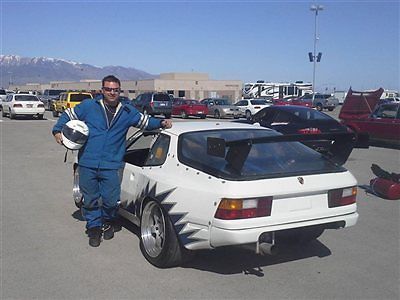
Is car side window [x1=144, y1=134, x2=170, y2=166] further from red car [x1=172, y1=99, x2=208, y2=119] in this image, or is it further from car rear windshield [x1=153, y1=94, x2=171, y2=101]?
car rear windshield [x1=153, y1=94, x2=171, y2=101]

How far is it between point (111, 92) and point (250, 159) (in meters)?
1.80

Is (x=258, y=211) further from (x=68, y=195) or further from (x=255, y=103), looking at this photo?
(x=255, y=103)

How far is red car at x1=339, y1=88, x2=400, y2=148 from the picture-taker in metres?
14.9

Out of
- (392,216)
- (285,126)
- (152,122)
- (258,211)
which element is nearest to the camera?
(258,211)

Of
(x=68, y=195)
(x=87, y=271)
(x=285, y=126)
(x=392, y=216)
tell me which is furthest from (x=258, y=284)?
(x=285, y=126)

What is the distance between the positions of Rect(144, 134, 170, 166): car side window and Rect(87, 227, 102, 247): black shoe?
97 cm

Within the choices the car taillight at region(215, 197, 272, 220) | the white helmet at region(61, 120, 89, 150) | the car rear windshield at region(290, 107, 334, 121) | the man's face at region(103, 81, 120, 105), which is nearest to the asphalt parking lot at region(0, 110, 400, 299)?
the car taillight at region(215, 197, 272, 220)

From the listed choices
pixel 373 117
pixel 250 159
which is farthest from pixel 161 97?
pixel 250 159

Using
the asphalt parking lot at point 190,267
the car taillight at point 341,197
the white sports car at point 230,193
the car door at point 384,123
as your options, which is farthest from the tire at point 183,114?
the car taillight at point 341,197

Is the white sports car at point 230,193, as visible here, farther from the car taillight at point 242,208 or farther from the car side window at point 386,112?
the car side window at point 386,112

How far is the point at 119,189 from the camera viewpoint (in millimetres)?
5320

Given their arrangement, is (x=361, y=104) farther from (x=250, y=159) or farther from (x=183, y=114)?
(x=183, y=114)

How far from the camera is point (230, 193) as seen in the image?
3932 millimetres

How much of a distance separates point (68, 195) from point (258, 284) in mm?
4665
